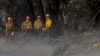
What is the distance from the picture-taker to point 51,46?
20.8 metres

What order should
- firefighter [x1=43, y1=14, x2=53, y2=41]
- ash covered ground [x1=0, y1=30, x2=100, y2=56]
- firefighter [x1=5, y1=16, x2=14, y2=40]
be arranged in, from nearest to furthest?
ash covered ground [x1=0, y1=30, x2=100, y2=56]
firefighter [x1=43, y1=14, x2=53, y2=41]
firefighter [x1=5, y1=16, x2=14, y2=40]

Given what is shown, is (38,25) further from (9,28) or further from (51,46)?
(51,46)

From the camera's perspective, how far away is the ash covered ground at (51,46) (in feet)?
59.8

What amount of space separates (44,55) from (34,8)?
1631 cm

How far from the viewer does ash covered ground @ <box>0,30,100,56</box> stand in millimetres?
18234

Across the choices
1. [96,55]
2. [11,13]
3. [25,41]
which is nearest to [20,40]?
[25,41]

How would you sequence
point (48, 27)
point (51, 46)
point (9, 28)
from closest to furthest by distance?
point (51, 46) < point (48, 27) < point (9, 28)

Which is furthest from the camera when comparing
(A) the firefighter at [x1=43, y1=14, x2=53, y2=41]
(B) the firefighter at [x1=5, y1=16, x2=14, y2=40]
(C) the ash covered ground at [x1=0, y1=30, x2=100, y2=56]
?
(B) the firefighter at [x1=5, y1=16, x2=14, y2=40]

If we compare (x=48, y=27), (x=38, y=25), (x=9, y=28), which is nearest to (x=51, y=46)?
(x=48, y=27)

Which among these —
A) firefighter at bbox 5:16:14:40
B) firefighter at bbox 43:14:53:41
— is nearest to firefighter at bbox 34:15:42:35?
firefighter at bbox 43:14:53:41

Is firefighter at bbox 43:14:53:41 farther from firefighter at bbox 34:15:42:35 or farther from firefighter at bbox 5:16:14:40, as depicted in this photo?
firefighter at bbox 5:16:14:40

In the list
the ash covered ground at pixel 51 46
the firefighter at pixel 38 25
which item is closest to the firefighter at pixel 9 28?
the ash covered ground at pixel 51 46

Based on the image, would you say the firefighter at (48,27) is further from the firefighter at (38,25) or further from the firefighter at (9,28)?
the firefighter at (9,28)

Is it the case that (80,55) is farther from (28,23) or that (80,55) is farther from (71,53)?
(28,23)
